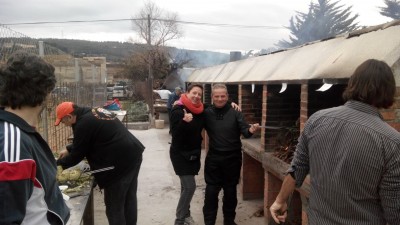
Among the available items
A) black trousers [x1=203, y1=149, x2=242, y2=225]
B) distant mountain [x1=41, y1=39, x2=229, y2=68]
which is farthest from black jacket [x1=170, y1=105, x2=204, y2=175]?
distant mountain [x1=41, y1=39, x2=229, y2=68]

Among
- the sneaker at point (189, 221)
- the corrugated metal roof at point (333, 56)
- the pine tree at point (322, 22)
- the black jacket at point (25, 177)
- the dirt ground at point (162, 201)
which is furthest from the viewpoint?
the pine tree at point (322, 22)

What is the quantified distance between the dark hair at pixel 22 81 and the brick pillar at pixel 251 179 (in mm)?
4556

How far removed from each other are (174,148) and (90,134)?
1.19 m

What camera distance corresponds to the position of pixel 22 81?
172cm

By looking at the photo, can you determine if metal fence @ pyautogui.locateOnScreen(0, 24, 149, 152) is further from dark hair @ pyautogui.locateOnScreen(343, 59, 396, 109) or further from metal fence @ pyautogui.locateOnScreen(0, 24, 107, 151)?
dark hair @ pyautogui.locateOnScreen(343, 59, 396, 109)

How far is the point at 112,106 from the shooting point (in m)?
10.4

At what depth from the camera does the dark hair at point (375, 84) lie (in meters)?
2.02

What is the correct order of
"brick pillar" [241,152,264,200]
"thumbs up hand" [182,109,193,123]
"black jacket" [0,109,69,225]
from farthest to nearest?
"brick pillar" [241,152,264,200] → "thumbs up hand" [182,109,193,123] → "black jacket" [0,109,69,225]

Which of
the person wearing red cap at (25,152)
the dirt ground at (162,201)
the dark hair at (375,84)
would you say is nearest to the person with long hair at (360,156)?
the dark hair at (375,84)

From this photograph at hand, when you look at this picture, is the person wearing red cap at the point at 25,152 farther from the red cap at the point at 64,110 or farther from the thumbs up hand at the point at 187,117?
the thumbs up hand at the point at 187,117

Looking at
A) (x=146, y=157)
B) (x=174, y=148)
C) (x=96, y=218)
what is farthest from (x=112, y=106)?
(x=174, y=148)

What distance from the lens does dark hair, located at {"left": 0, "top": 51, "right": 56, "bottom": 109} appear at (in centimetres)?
171

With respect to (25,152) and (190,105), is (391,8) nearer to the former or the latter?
(190,105)

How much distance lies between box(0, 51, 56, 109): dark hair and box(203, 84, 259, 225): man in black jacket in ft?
9.51
